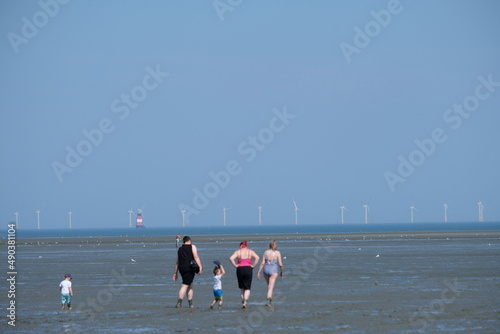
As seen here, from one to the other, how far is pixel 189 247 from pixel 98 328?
408 cm

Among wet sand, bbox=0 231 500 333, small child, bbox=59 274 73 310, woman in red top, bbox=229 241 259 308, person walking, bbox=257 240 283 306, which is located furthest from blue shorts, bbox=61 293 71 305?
person walking, bbox=257 240 283 306

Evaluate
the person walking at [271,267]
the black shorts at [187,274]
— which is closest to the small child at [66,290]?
the black shorts at [187,274]

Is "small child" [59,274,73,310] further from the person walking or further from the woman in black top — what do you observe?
the person walking

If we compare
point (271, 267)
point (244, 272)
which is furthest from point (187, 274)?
point (271, 267)

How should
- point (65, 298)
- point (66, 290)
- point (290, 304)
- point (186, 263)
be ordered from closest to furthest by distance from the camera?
point (186, 263) → point (66, 290) → point (65, 298) → point (290, 304)

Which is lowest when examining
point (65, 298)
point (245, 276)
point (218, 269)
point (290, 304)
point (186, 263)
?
point (290, 304)

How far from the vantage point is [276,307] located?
71.5ft

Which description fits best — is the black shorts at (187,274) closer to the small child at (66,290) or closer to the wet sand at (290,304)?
the wet sand at (290,304)

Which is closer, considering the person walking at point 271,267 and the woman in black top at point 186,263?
the woman in black top at point 186,263

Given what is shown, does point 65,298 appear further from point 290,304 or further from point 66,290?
point 290,304

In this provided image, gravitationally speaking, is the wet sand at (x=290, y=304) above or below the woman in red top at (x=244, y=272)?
below

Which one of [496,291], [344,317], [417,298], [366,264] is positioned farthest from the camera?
[366,264]

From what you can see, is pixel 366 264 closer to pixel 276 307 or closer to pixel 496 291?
pixel 496 291

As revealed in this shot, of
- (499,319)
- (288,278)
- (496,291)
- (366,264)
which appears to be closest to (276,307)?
(499,319)
